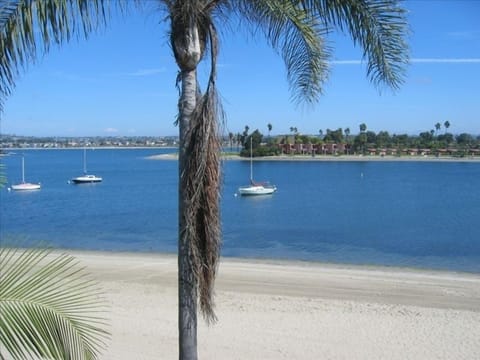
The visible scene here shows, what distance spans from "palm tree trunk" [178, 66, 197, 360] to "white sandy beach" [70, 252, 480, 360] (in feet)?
16.5

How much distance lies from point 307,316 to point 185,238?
869cm

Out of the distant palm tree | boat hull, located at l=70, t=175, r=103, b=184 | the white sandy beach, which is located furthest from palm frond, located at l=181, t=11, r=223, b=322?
boat hull, located at l=70, t=175, r=103, b=184

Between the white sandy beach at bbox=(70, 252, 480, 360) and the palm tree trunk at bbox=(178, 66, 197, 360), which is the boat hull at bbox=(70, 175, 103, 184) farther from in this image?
the palm tree trunk at bbox=(178, 66, 197, 360)

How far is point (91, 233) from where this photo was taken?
4003 centimetres

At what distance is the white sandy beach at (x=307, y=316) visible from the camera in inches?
400

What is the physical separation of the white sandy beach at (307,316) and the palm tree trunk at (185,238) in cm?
504

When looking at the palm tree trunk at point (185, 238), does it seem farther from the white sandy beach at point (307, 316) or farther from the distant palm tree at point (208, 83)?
the white sandy beach at point (307, 316)

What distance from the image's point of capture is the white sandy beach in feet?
33.3

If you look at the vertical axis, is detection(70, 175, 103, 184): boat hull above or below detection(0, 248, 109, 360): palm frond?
below

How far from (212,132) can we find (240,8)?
1.19m

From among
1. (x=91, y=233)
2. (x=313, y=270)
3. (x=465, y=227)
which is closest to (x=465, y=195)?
(x=465, y=227)

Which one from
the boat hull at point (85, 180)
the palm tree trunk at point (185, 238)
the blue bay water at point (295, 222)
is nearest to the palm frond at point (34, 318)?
the palm tree trunk at point (185, 238)

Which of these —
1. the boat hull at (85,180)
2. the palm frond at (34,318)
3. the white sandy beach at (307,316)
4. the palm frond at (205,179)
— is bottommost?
the boat hull at (85,180)

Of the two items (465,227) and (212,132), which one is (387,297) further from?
(465,227)
